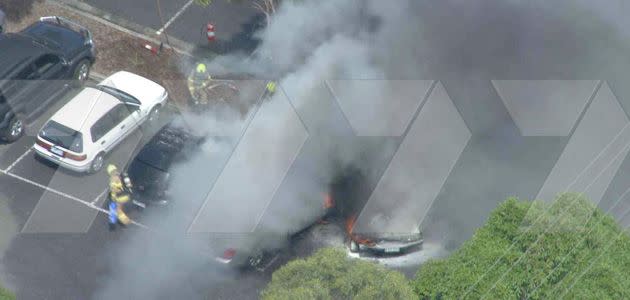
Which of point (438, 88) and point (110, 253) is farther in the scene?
point (438, 88)

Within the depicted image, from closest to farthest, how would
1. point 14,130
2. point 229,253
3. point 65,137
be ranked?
point 229,253
point 65,137
point 14,130

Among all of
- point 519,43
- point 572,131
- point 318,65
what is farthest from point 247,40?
point 572,131

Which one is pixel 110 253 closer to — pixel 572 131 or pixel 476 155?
pixel 476 155

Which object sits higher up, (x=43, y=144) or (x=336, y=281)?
(x=336, y=281)

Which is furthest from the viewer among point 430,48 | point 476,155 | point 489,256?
Answer: point 430,48

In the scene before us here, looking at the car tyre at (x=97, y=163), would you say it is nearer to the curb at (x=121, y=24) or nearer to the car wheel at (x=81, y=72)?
the car wheel at (x=81, y=72)

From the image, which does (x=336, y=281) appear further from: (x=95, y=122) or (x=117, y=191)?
(x=95, y=122)

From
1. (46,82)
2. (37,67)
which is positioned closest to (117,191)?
(46,82)

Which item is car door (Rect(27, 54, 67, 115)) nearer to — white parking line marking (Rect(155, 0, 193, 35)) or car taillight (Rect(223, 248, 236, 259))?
white parking line marking (Rect(155, 0, 193, 35))
